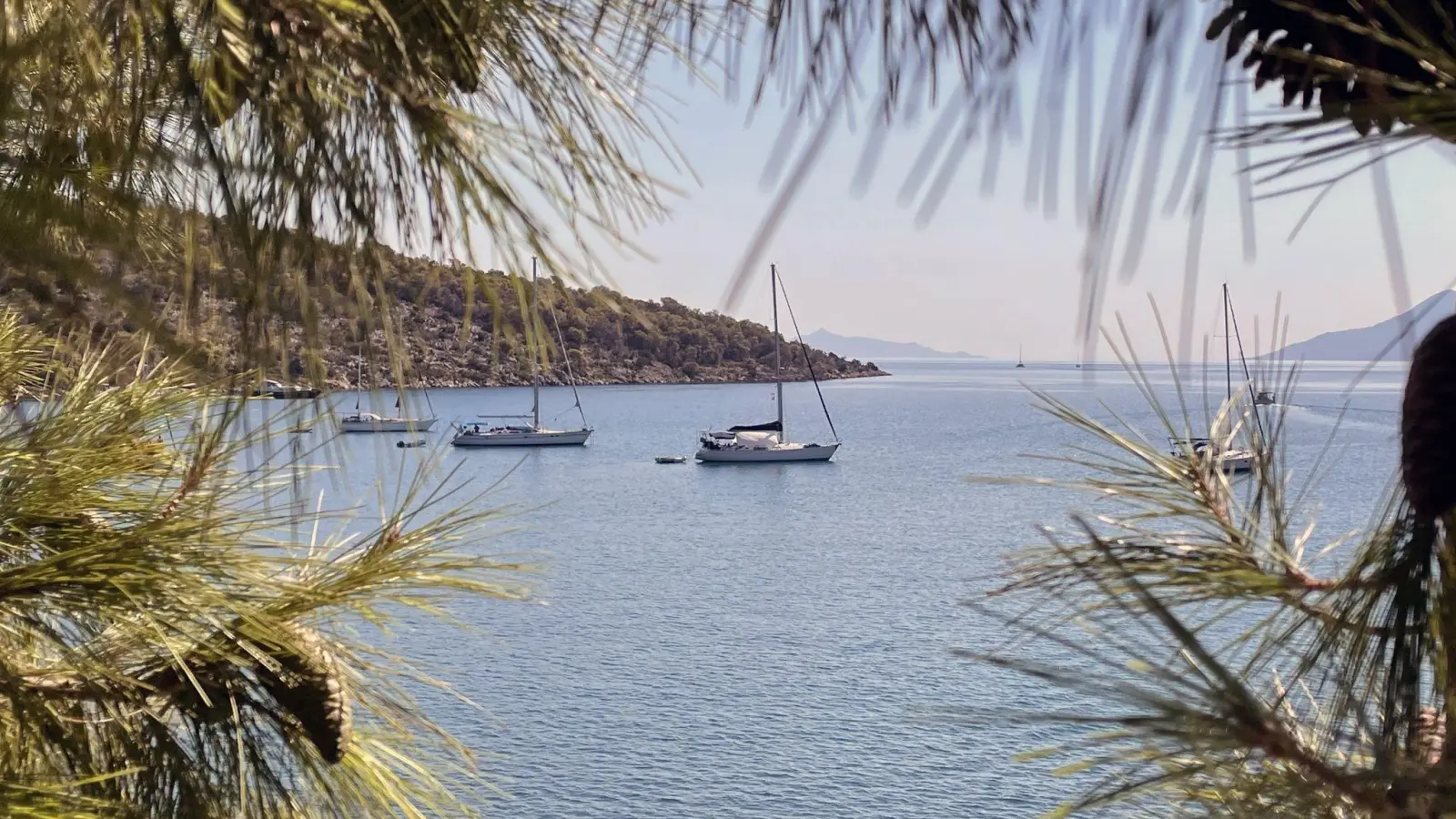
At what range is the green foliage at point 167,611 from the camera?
156cm

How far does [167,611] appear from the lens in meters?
1.57

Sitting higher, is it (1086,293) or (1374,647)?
(1086,293)

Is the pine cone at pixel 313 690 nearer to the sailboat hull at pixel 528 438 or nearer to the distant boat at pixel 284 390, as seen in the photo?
the distant boat at pixel 284 390

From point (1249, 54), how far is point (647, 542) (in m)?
25.3

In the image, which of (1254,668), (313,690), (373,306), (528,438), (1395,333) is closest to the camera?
(1395,333)

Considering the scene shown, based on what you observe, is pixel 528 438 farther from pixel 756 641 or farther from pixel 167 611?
pixel 167 611

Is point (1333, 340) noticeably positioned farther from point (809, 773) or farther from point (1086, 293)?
point (809, 773)

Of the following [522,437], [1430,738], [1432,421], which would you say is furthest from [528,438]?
[1432,421]

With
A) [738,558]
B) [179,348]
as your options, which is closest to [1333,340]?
[179,348]

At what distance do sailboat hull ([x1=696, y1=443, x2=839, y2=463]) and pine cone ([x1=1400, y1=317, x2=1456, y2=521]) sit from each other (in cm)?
3575

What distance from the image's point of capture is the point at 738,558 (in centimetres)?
2427

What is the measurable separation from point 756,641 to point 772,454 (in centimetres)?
1781

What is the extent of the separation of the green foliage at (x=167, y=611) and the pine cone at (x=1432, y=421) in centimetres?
115

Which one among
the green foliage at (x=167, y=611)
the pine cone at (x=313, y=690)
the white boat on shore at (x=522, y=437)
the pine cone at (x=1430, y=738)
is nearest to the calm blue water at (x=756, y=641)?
the pine cone at (x=1430, y=738)
